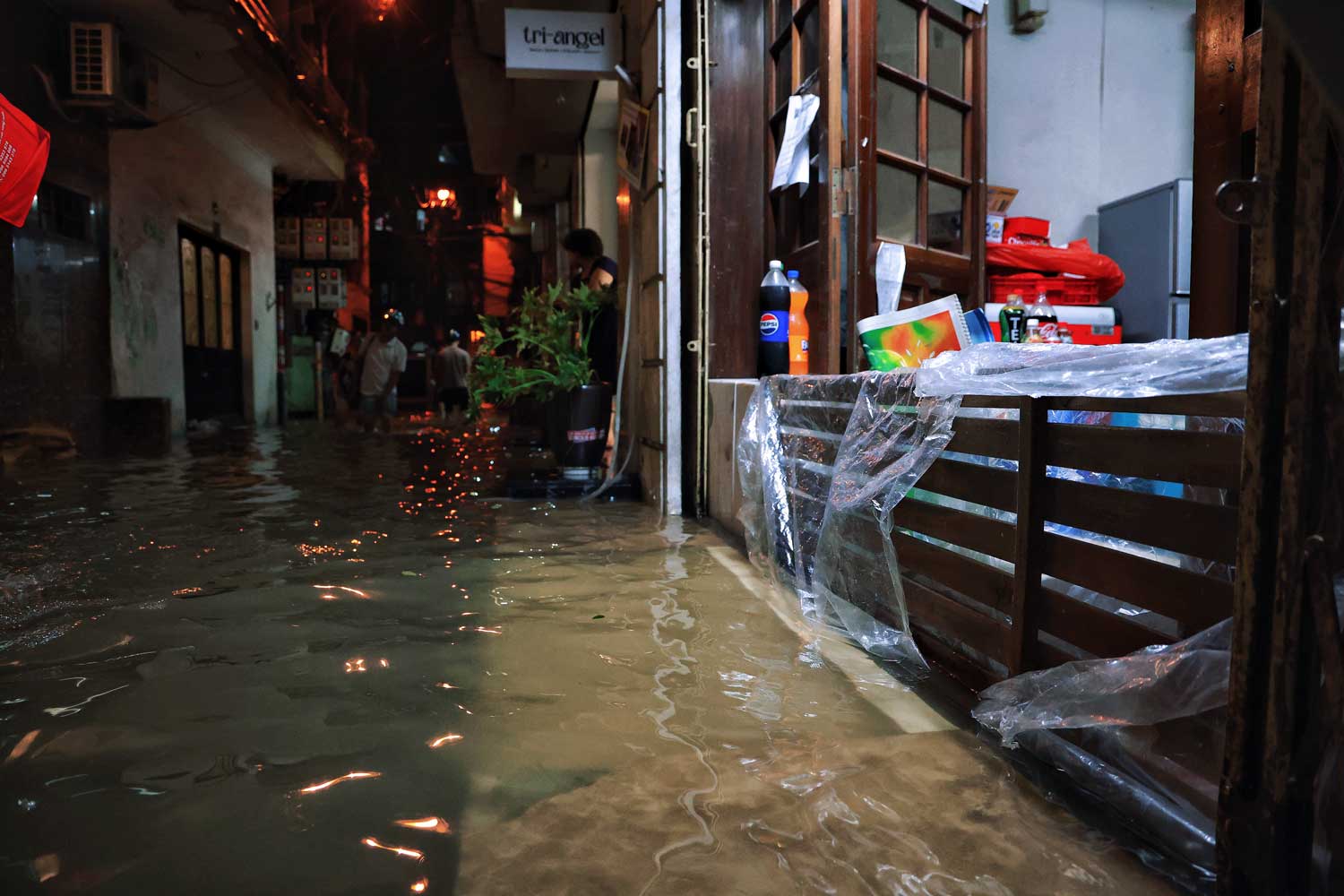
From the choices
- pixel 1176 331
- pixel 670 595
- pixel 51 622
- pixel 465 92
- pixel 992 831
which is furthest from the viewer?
pixel 465 92

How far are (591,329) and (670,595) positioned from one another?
3.24 meters

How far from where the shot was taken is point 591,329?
6090 mm

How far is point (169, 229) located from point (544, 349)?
7.50m

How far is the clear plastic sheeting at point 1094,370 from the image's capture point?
1.44m

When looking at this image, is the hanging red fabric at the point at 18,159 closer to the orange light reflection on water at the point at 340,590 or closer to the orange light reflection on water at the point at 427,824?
the orange light reflection on water at the point at 340,590

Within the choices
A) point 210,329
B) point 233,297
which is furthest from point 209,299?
point 233,297

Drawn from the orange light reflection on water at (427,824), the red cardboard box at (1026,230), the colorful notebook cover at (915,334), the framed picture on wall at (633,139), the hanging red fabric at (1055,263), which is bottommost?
the orange light reflection on water at (427,824)

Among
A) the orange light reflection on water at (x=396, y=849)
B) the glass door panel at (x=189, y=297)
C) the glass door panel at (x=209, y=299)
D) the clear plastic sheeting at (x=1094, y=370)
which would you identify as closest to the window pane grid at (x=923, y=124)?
the clear plastic sheeting at (x=1094, y=370)

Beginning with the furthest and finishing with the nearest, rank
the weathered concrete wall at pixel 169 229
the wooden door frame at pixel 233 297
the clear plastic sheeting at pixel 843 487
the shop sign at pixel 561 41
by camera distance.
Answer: the wooden door frame at pixel 233 297 < the weathered concrete wall at pixel 169 229 < the shop sign at pixel 561 41 < the clear plastic sheeting at pixel 843 487

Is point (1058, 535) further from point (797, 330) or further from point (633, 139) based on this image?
point (633, 139)

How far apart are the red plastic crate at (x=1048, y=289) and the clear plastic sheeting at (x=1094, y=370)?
2930mm

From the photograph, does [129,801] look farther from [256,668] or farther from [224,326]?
[224,326]

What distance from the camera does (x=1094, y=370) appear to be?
168 centimetres

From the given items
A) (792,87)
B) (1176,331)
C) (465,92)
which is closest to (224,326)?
(465,92)
